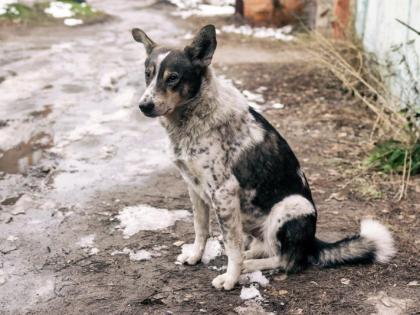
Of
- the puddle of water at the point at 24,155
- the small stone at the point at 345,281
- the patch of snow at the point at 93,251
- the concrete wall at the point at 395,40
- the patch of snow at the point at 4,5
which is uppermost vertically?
the concrete wall at the point at 395,40

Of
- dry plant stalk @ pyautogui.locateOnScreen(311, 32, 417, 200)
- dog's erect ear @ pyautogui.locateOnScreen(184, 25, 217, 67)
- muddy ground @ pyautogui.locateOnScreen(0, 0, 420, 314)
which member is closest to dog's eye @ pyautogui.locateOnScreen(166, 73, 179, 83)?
dog's erect ear @ pyautogui.locateOnScreen(184, 25, 217, 67)

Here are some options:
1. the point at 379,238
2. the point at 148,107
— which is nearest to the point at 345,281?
the point at 379,238

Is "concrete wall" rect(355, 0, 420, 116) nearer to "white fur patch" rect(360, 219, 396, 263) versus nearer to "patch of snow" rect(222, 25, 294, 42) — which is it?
"white fur patch" rect(360, 219, 396, 263)

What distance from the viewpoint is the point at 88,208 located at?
511 centimetres

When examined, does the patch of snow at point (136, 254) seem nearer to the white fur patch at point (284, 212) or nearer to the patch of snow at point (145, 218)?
the patch of snow at point (145, 218)

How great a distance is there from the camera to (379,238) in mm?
3996

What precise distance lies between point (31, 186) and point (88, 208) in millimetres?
785

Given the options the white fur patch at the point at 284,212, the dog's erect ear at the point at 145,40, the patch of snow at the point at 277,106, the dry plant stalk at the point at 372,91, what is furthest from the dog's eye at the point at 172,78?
the patch of snow at the point at 277,106

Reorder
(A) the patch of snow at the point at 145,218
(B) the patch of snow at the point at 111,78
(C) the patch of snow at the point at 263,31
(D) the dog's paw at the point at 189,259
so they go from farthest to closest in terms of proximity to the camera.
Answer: (C) the patch of snow at the point at 263,31, (B) the patch of snow at the point at 111,78, (A) the patch of snow at the point at 145,218, (D) the dog's paw at the point at 189,259

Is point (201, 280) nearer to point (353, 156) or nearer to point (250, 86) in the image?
point (353, 156)

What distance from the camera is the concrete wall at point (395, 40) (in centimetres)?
645

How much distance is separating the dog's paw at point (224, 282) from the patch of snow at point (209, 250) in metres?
0.35

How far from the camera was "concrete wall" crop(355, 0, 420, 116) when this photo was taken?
645 cm

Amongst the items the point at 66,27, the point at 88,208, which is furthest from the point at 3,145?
the point at 66,27
